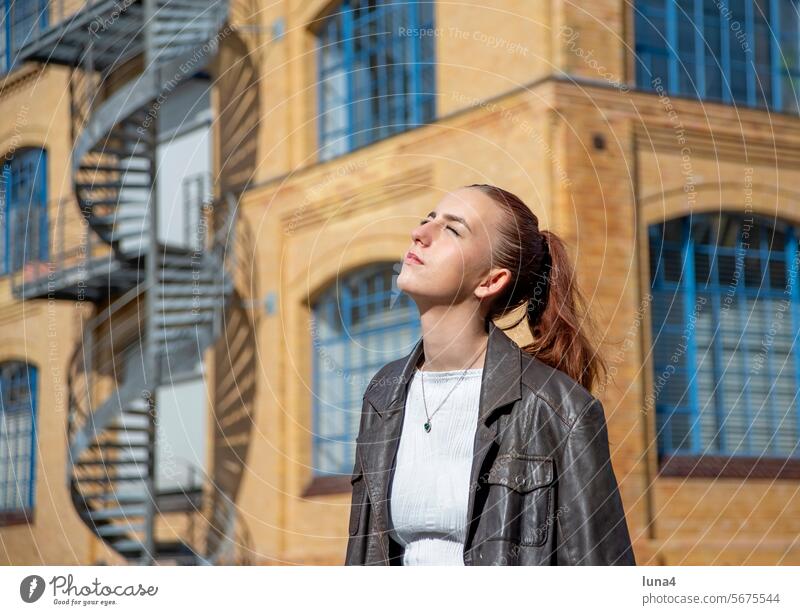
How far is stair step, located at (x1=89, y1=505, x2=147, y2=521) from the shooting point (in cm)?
1015

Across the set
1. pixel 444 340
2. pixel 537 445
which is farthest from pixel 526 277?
pixel 537 445

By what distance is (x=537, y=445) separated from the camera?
3.01 metres

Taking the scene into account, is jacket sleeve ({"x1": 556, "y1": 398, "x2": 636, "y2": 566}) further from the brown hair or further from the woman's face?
the woman's face

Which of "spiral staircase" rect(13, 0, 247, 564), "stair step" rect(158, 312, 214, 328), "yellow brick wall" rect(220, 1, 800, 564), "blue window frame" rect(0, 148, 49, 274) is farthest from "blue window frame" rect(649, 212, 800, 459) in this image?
"blue window frame" rect(0, 148, 49, 274)

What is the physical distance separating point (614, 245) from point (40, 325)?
199 inches

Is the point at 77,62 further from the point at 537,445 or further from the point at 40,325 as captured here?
the point at 537,445

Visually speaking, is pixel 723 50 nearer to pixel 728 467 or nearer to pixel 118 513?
pixel 728 467

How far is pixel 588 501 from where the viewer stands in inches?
116

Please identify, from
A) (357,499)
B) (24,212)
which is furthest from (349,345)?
(357,499)

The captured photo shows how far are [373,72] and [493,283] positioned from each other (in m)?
5.81

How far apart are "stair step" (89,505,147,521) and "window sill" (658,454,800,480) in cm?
417

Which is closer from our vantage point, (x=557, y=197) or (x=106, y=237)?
(x=557, y=197)

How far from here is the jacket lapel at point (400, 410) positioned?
3.09m
